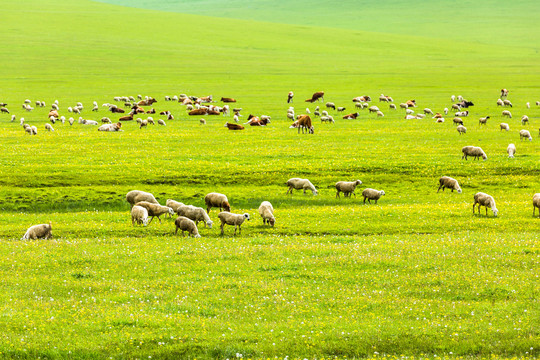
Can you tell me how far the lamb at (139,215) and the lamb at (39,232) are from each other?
128 inches

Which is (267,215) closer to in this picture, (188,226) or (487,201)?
(188,226)

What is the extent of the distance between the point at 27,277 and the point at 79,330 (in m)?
4.43

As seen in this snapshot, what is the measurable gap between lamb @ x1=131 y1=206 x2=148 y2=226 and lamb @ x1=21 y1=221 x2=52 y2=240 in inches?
128

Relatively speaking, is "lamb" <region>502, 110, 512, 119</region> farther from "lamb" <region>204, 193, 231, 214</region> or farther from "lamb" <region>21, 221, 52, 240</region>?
"lamb" <region>21, 221, 52, 240</region>

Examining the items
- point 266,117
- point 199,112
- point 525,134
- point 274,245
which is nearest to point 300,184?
point 274,245

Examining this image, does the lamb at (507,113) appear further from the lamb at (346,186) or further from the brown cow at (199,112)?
the lamb at (346,186)

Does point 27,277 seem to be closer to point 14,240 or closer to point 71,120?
point 14,240

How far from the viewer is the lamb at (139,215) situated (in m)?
23.6

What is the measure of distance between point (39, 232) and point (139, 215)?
3.85 meters

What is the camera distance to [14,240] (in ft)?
71.2

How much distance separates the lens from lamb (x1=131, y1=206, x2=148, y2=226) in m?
23.6

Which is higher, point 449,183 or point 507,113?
point 507,113

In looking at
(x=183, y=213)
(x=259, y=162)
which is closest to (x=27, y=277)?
(x=183, y=213)

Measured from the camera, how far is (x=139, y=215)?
23719 millimetres
